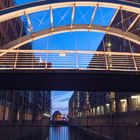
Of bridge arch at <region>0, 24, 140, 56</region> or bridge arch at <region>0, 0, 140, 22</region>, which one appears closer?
bridge arch at <region>0, 0, 140, 22</region>

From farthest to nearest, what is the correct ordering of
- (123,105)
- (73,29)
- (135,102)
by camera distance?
(123,105), (135,102), (73,29)

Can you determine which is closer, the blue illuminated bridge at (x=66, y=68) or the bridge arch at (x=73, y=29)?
the blue illuminated bridge at (x=66, y=68)

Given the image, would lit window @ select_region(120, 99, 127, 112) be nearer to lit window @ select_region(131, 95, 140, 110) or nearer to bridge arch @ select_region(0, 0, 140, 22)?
lit window @ select_region(131, 95, 140, 110)

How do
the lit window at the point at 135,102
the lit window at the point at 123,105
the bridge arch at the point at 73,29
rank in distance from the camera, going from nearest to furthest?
the bridge arch at the point at 73,29, the lit window at the point at 135,102, the lit window at the point at 123,105

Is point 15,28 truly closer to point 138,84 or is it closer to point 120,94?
point 120,94

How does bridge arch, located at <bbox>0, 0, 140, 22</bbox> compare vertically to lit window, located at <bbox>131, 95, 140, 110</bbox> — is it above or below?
above

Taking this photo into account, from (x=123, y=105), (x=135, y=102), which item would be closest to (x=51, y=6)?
(x=135, y=102)

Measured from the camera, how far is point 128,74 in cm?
1817

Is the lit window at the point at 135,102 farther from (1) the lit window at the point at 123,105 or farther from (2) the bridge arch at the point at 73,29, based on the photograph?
(2) the bridge arch at the point at 73,29

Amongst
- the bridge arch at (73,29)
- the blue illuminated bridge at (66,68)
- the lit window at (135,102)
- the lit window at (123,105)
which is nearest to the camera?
the blue illuminated bridge at (66,68)

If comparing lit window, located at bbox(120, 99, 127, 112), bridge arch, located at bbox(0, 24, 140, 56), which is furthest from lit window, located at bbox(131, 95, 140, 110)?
bridge arch, located at bbox(0, 24, 140, 56)

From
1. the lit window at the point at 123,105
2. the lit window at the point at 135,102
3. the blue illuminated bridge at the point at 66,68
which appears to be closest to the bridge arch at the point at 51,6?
the blue illuminated bridge at the point at 66,68

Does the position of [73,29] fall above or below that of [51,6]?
below

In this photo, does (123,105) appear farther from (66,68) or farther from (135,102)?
(66,68)
